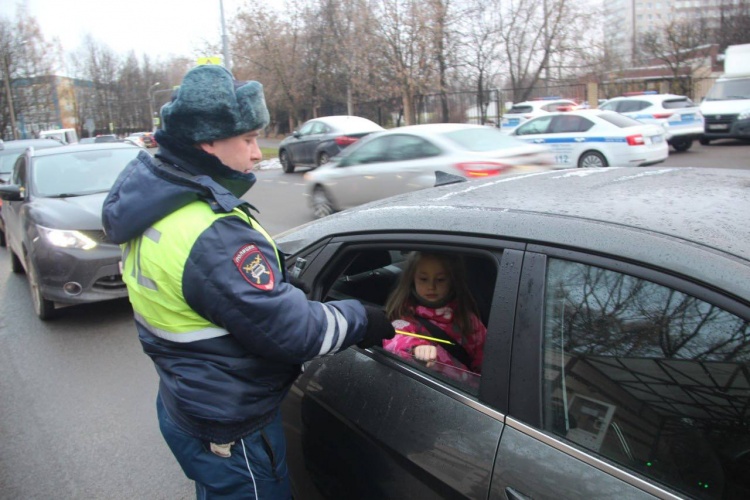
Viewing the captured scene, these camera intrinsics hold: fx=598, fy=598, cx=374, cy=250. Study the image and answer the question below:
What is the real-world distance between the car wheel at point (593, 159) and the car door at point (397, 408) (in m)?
12.0

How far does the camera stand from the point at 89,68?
71.2 metres

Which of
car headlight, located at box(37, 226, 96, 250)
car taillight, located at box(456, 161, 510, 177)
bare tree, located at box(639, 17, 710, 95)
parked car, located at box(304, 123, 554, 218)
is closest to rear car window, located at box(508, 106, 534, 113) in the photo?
bare tree, located at box(639, 17, 710, 95)

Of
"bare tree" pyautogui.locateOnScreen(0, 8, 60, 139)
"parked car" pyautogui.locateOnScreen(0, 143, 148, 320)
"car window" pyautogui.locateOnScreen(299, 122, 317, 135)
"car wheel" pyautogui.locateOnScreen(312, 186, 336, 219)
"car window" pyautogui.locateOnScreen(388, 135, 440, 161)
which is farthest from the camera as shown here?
"bare tree" pyautogui.locateOnScreen(0, 8, 60, 139)

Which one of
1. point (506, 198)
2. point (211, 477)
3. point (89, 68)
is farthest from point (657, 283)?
point (89, 68)

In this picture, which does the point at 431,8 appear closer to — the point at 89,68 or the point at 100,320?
the point at 100,320

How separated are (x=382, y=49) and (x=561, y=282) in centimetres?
2873

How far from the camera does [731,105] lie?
715 inches

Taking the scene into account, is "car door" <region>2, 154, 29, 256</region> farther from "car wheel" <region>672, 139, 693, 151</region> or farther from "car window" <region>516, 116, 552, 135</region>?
"car wheel" <region>672, 139, 693, 151</region>

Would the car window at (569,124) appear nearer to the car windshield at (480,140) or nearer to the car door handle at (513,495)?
the car windshield at (480,140)

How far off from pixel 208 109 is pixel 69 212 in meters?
5.06

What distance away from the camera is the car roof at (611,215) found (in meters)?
1.34

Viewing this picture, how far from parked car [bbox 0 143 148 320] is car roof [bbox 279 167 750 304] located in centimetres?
395

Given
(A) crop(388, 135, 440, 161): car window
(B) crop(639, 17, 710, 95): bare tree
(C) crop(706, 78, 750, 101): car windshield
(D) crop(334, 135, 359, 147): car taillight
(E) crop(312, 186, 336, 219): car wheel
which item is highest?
(B) crop(639, 17, 710, 95): bare tree

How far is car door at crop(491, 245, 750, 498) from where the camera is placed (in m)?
1.25
